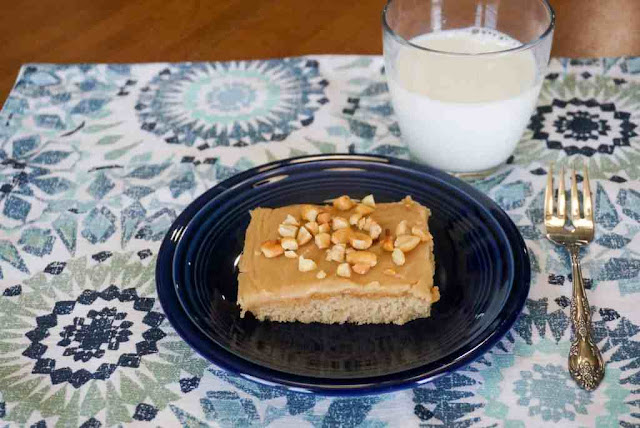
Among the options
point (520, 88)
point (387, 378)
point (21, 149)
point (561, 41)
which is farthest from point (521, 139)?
point (21, 149)

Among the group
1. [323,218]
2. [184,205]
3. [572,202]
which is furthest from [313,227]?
[572,202]

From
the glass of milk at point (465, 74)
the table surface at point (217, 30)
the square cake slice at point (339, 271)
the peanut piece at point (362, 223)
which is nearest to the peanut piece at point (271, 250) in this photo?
the square cake slice at point (339, 271)

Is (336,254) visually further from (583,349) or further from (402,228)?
(583,349)

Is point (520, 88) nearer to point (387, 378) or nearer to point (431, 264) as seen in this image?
point (431, 264)

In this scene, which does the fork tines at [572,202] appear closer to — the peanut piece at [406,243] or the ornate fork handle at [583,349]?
the ornate fork handle at [583,349]

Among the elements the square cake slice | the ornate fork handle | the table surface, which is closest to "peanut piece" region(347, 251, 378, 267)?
the square cake slice

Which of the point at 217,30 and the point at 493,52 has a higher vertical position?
the point at 493,52

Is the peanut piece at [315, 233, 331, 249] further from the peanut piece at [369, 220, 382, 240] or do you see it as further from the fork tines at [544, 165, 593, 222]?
the fork tines at [544, 165, 593, 222]
